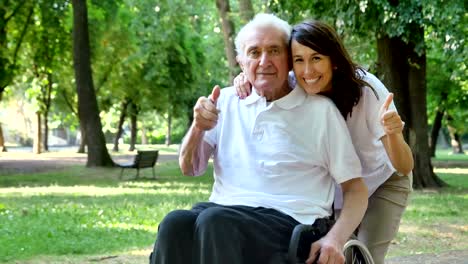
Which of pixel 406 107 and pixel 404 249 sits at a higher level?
pixel 406 107

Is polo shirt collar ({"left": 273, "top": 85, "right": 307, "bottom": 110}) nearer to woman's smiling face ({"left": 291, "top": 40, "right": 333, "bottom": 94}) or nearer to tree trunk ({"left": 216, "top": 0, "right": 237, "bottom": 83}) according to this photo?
woman's smiling face ({"left": 291, "top": 40, "right": 333, "bottom": 94})

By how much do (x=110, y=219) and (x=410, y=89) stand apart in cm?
852

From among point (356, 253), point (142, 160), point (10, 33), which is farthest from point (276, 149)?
point (10, 33)

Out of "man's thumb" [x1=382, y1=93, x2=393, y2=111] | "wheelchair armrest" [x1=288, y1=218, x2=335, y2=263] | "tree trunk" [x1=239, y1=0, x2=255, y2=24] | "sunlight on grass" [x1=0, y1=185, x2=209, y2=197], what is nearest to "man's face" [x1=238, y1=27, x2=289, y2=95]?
"man's thumb" [x1=382, y1=93, x2=393, y2=111]

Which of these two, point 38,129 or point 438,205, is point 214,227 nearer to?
point 438,205

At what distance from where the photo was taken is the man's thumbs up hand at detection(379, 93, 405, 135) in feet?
10.7

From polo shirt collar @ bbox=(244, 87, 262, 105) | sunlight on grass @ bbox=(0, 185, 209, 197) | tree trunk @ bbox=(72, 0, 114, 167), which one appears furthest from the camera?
tree trunk @ bbox=(72, 0, 114, 167)

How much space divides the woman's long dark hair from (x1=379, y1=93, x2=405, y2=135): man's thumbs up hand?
7.6 inches

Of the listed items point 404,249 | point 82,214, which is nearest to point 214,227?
point 404,249

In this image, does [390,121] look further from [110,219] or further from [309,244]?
[110,219]

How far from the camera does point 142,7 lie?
96.1ft

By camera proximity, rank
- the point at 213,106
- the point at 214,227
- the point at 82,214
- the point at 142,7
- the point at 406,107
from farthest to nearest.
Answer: the point at 142,7, the point at 406,107, the point at 82,214, the point at 213,106, the point at 214,227

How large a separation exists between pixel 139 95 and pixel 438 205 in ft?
102

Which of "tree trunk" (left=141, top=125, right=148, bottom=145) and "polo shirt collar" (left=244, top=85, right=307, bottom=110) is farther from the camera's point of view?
"tree trunk" (left=141, top=125, right=148, bottom=145)
